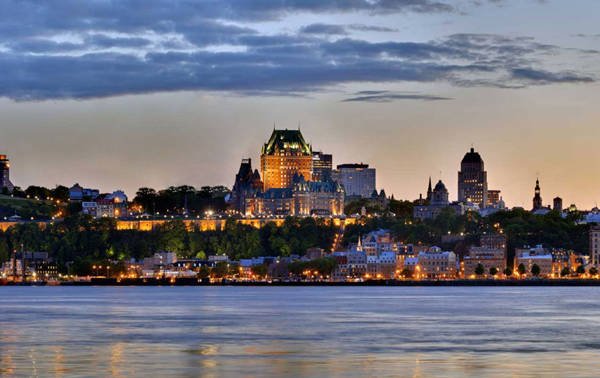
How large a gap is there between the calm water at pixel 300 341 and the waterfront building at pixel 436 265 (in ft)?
290

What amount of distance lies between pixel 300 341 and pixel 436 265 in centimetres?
12775

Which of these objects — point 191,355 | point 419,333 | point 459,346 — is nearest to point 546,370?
point 459,346

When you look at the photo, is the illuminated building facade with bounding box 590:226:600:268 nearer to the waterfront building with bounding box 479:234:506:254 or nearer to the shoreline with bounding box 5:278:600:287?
the shoreline with bounding box 5:278:600:287

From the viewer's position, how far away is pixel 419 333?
6931 centimetres

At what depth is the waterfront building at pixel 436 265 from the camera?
619ft

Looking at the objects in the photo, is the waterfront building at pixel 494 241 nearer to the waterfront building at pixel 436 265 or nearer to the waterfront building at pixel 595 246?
the waterfront building at pixel 436 265

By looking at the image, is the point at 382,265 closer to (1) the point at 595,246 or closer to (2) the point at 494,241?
(2) the point at 494,241

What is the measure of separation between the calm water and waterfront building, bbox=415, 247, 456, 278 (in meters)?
88.2

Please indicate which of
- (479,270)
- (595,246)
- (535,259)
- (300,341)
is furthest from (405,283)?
(300,341)

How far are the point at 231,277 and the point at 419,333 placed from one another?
122 meters

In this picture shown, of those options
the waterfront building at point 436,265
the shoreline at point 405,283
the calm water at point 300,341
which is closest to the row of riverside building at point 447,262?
the waterfront building at point 436,265

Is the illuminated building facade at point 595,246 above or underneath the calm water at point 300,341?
above

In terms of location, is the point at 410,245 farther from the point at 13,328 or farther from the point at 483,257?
the point at 13,328

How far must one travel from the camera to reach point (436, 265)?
18950 centimetres
